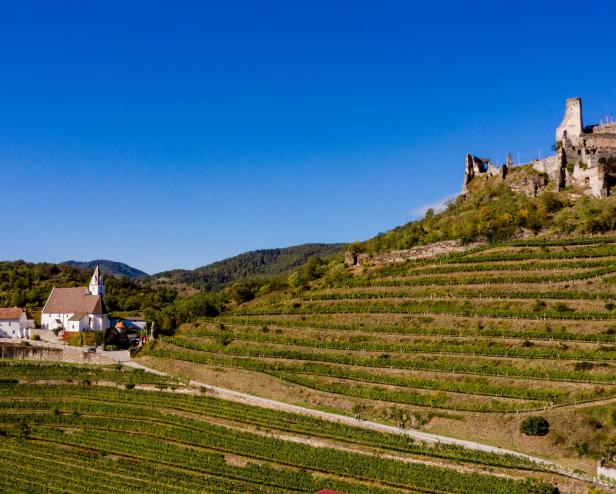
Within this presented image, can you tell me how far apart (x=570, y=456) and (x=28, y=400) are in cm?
4593

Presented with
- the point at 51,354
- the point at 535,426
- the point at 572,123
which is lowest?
the point at 535,426

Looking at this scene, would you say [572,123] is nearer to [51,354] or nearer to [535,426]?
[535,426]

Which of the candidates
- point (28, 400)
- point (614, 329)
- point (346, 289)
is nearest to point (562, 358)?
point (614, 329)

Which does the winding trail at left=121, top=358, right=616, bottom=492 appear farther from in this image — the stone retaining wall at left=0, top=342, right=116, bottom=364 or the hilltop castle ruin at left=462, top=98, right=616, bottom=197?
the hilltop castle ruin at left=462, top=98, right=616, bottom=197

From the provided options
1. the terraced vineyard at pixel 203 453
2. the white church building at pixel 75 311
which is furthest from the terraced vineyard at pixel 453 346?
the white church building at pixel 75 311

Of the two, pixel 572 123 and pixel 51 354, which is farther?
pixel 572 123

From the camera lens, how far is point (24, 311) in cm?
8488

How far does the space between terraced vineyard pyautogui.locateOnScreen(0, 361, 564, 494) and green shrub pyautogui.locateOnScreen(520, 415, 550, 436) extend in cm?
295

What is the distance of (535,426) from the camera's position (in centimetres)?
3897

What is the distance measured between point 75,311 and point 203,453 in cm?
5052

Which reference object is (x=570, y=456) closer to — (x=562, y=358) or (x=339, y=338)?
(x=562, y=358)

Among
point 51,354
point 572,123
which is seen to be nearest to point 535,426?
point 572,123

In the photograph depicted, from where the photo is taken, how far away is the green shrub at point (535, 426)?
38.9m

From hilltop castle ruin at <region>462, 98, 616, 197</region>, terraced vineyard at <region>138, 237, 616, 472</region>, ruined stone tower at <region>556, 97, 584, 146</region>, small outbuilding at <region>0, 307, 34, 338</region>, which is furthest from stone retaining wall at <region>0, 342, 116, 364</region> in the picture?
ruined stone tower at <region>556, 97, 584, 146</region>
